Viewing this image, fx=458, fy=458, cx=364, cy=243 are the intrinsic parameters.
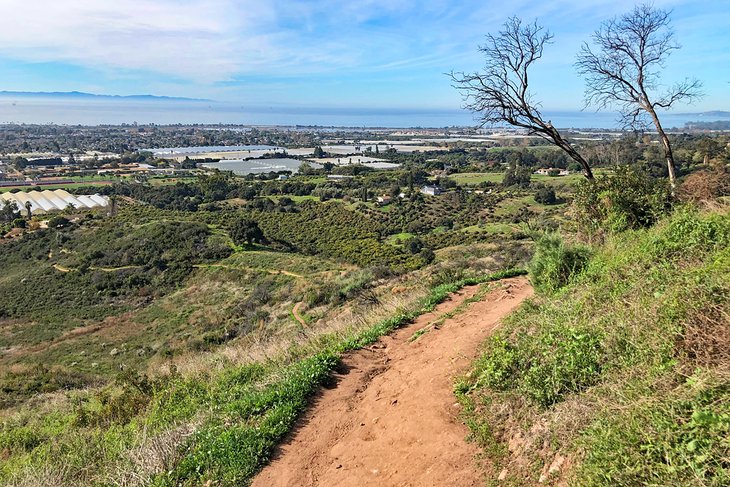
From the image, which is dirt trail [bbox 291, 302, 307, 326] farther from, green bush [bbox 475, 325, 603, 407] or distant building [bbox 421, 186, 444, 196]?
distant building [bbox 421, 186, 444, 196]

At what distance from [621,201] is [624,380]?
18.9 ft

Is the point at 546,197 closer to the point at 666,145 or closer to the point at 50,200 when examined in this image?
the point at 666,145

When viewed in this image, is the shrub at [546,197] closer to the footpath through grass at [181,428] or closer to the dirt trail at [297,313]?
the dirt trail at [297,313]

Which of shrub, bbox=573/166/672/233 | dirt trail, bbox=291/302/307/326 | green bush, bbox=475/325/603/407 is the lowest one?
dirt trail, bbox=291/302/307/326

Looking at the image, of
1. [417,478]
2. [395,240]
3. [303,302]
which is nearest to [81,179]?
[395,240]

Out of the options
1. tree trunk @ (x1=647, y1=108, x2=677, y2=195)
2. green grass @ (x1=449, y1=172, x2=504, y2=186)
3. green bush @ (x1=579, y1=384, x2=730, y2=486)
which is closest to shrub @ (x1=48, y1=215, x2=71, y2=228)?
green grass @ (x1=449, y1=172, x2=504, y2=186)

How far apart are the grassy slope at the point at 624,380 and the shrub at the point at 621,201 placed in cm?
257

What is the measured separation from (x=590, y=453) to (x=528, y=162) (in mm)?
78264

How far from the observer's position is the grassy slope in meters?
2.48

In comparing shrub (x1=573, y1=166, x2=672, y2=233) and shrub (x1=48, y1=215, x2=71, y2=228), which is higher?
shrub (x1=573, y1=166, x2=672, y2=233)

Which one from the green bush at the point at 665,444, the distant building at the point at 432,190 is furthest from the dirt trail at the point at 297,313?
the distant building at the point at 432,190

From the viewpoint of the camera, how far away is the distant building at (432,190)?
180 ft

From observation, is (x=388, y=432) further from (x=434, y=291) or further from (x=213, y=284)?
(x=213, y=284)

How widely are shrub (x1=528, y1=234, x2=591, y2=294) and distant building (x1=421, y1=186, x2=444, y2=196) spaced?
47.8m
